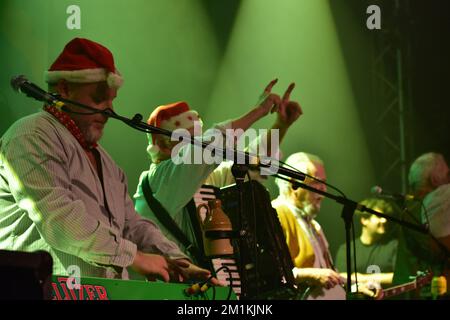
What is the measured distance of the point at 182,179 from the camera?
14.4ft

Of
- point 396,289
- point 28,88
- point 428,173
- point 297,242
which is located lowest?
point 396,289

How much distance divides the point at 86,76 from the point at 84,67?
53 mm

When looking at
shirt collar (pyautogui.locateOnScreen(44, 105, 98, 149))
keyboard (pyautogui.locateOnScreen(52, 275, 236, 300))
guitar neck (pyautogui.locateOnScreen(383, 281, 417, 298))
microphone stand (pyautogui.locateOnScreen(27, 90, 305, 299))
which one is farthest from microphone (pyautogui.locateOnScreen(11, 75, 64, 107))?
guitar neck (pyautogui.locateOnScreen(383, 281, 417, 298))

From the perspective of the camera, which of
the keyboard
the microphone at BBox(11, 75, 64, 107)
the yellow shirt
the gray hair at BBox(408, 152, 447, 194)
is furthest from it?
the gray hair at BBox(408, 152, 447, 194)

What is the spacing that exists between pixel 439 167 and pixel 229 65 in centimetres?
→ 209

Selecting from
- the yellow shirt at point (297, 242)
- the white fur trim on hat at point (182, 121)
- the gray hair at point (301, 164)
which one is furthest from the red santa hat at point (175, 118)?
the gray hair at point (301, 164)

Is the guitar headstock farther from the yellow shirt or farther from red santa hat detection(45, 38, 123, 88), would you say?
red santa hat detection(45, 38, 123, 88)

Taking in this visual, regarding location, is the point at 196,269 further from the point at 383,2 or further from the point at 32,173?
the point at 383,2

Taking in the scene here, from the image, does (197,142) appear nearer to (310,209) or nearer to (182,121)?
(182,121)

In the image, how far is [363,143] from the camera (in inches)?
323

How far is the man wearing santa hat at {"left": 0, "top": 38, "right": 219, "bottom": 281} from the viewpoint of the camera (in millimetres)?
3137

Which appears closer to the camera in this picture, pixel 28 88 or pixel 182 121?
pixel 28 88

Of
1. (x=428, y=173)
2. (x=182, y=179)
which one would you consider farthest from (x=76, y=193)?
(x=428, y=173)

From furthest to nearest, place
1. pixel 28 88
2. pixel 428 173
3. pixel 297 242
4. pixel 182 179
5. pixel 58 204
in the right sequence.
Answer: pixel 428 173
pixel 297 242
pixel 182 179
pixel 58 204
pixel 28 88
